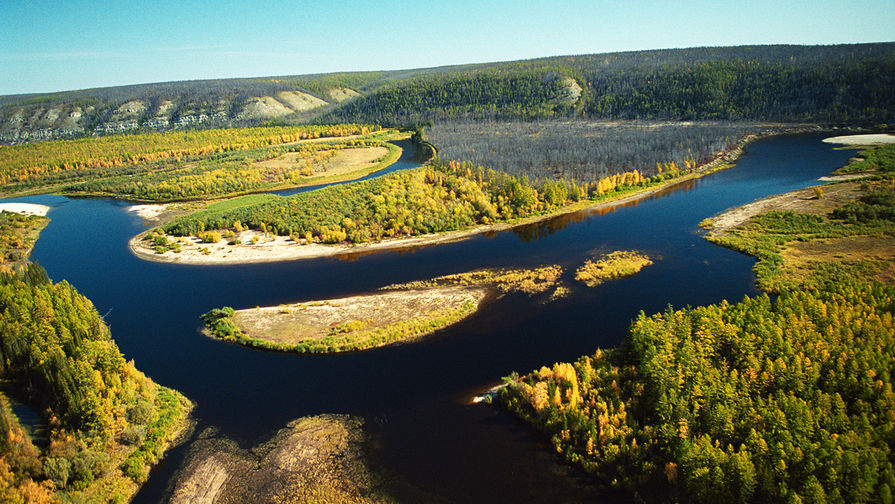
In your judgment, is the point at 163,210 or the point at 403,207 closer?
the point at 403,207

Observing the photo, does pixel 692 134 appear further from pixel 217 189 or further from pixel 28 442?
pixel 28 442

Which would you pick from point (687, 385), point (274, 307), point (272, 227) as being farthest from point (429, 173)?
point (687, 385)

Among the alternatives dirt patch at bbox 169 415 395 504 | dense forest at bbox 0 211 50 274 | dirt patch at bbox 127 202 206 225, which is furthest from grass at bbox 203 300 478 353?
dirt patch at bbox 127 202 206 225

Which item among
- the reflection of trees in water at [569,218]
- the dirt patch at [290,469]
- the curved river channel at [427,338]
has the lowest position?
the dirt patch at [290,469]

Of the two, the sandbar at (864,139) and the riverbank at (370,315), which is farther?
the sandbar at (864,139)

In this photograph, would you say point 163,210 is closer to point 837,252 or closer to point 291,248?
point 291,248

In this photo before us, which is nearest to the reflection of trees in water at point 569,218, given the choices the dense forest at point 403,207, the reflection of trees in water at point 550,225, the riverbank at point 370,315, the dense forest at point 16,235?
the reflection of trees in water at point 550,225

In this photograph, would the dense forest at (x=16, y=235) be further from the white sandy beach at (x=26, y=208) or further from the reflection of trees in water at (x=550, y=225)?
the reflection of trees in water at (x=550, y=225)

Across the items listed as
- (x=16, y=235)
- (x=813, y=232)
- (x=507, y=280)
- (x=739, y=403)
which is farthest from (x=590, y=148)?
(x=16, y=235)
